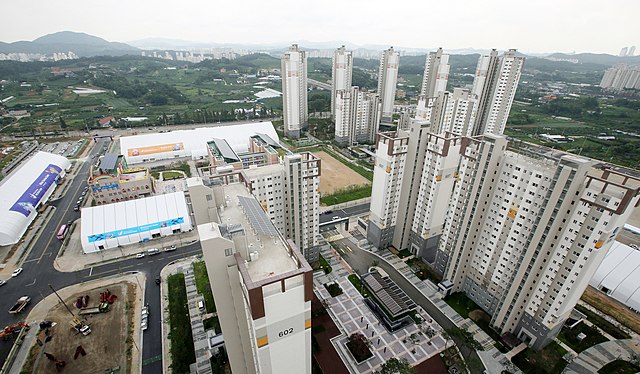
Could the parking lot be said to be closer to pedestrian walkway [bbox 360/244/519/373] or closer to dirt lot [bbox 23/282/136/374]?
dirt lot [bbox 23/282/136/374]

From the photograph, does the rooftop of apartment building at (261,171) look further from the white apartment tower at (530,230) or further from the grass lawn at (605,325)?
the grass lawn at (605,325)

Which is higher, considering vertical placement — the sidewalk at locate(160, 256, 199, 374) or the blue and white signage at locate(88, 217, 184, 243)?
the blue and white signage at locate(88, 217, 184, 243)

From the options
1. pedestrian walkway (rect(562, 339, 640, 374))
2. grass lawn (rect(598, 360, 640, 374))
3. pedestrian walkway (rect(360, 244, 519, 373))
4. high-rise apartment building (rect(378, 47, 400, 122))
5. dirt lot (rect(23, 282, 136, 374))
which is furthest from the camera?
high-rise apartment building (rect(378, 47, 400, 122))

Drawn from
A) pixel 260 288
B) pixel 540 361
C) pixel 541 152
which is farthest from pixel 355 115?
pixel 260 288

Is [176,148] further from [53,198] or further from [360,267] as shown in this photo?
[360,267]

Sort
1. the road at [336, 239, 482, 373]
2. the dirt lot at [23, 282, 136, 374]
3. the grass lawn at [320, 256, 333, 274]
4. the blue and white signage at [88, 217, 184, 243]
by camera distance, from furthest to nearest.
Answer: the blue and white signage at [88, 217, 184, 243] → the grass lawn at [320, 256, 333, 274] → the road at [336, 239, 482, 373] → the dirt lot at [23, 282, 136, 374]

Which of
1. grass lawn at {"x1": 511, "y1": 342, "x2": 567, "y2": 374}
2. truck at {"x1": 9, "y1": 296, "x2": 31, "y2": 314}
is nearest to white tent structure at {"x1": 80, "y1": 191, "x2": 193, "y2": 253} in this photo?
truck at {"x1": 9, "y1": 296, "x2": 31, "y2": 314}

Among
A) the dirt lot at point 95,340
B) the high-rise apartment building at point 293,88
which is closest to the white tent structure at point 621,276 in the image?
the dirt lot at point 95,340
